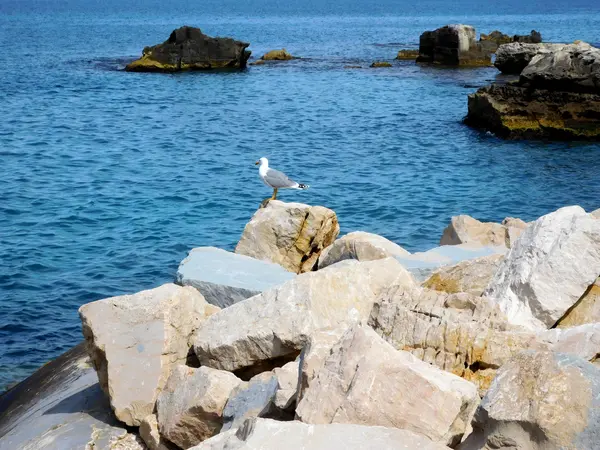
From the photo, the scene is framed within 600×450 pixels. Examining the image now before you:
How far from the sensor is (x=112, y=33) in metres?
75.7

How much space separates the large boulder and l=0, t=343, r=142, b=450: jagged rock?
2033 centimetres

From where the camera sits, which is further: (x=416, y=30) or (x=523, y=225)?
(x=416, y=30)

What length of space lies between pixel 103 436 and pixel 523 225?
779 centimetres

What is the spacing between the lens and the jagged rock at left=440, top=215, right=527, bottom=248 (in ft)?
40.8

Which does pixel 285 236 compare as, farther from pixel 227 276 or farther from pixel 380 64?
pixel 380 64

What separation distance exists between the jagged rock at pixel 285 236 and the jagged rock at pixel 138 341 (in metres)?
4.38

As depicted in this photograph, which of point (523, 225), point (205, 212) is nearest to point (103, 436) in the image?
point (523, 225)

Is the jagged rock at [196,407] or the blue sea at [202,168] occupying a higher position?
the jagged rock at [196,407]

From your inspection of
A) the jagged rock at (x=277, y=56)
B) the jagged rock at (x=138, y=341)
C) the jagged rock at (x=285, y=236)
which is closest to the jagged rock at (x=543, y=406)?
the jagged rock at (x=138, y=341)

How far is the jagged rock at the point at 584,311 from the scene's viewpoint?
7977mm

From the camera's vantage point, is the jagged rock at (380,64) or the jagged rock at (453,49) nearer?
the jagged rock at (380,64)

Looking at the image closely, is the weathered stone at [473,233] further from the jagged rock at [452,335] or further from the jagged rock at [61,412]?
the jagged rock at [61,412]

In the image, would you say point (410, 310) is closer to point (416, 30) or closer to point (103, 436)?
point (103, 436)

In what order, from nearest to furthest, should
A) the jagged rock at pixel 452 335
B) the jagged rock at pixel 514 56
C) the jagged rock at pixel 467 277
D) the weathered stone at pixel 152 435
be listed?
the jagged rock at pixel 452 335 < the weathered stone at pixel 152 435 < the jagged rock at pixel 467 277 < the jagged rock at pixel 514 56
